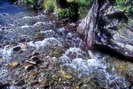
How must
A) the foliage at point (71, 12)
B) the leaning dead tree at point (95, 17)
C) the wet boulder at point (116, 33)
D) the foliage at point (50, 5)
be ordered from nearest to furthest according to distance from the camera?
the wet boulder at point (116, 33) → the leaning dead tree at point (95, 17) → the foliage at point (71, 12) → the foliage at point (50, 5)

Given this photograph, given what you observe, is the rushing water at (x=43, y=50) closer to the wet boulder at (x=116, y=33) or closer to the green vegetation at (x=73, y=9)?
the wet boulder at (x=116, y=33)

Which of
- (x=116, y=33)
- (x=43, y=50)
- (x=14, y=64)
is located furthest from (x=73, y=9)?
(x=14, y=64)

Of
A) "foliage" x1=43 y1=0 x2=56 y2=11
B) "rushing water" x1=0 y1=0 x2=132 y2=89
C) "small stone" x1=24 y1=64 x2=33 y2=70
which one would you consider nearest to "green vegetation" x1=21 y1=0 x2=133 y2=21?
"foliage" x1=43 y1=0 x2=56 y2=11

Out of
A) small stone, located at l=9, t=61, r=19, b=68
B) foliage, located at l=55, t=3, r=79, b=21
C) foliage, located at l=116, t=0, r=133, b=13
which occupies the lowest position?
small stone, located at l=9, t=61, r=19, b=68

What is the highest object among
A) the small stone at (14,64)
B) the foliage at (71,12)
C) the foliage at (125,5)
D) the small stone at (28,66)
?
the foliage at (125,5)

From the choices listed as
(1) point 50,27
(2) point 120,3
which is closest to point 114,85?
(2) point 120,3

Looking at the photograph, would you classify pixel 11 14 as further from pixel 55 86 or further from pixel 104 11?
pixel 55 86

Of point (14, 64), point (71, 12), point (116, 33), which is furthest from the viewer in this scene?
point (71, 12)

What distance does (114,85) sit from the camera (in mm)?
4707

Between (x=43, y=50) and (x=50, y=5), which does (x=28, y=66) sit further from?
(x=50, y=5)

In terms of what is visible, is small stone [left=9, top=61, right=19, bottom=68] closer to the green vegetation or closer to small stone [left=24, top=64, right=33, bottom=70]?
small stone [left=24, top=64, right=33, bottom=70]

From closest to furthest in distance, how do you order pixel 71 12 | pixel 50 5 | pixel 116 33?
1. pixel 116 33
2. pixel 71 12
3. pixel 50 5

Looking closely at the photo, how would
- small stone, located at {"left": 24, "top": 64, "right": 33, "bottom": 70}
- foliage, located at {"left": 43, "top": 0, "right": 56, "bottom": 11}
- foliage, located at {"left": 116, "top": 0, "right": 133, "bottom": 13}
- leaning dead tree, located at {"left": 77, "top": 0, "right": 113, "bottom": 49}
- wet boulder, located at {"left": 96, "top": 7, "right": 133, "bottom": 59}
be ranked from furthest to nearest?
foliage, located at {"left": 43, "top": 0, "right": 56, "bottom": 11}
leaning dead tree, located at {"left": 77, "top": 0, "right": 113, "bottom": 49}
foliage, located at {"left": 116, "top": 0, "right": 133, "bottom": 13}
wet boulder, located at {"left": 96, "top": 7, "right": 133, "bottom": 59}
small stone, located at {"left": 24, "top": 64, "right": 33, "bottom": 70}

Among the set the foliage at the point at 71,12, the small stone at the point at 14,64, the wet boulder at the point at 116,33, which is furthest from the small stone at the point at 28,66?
the foliage at the point at 71,12
